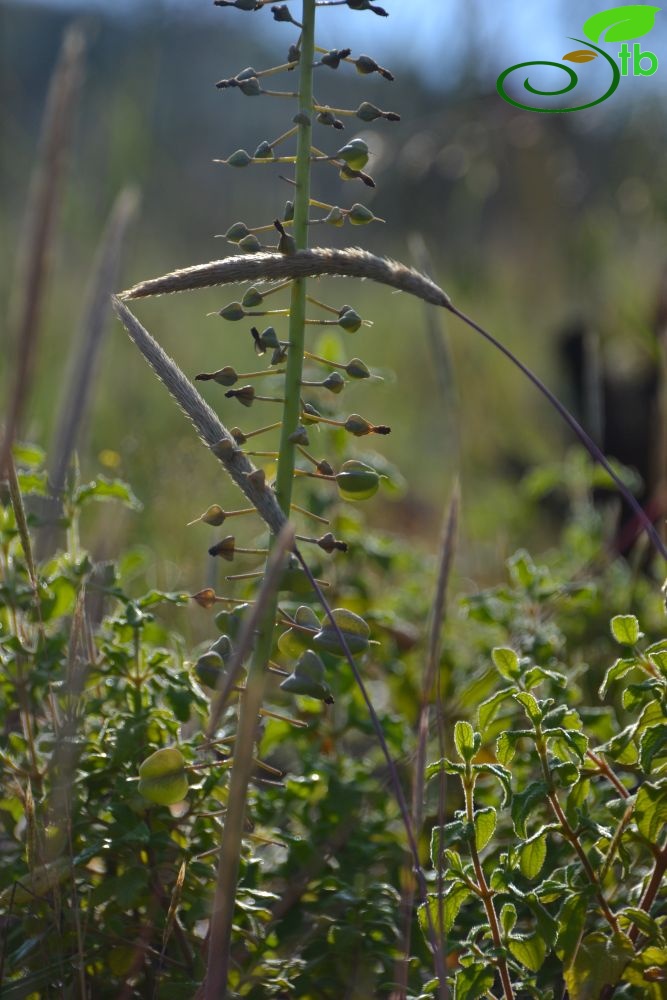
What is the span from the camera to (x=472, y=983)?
1.07 m

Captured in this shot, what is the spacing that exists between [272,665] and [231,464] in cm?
26

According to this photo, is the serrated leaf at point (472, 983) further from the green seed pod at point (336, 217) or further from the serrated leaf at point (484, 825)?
the green seed pod at point (336, 217)

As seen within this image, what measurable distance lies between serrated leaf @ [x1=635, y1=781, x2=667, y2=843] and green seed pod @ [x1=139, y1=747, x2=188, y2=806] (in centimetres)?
48

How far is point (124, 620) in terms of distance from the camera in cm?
137

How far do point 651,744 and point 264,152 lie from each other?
732 mm

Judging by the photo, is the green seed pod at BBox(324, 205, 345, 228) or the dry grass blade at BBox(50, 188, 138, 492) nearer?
the green seed pod at BBox(324, 205, 345, 228)

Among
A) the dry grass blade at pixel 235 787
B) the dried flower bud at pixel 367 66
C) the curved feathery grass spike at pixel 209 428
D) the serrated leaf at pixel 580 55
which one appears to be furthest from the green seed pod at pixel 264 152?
the serrated leaf at pixel 580 55

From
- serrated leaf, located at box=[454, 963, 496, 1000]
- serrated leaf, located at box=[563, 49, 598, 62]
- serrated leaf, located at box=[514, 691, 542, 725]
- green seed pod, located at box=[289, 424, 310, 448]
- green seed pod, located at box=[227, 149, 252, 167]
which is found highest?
serrated leaf, located at box=[563, 49, 598, 62]

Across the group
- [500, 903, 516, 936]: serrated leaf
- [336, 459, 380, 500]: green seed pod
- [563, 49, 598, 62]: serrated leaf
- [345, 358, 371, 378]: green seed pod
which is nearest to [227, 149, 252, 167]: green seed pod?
[345, 358, 371, 378]: green seed pod

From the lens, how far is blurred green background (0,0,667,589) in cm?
323

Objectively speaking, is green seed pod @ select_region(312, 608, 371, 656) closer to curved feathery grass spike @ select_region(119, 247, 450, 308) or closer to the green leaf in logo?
curved feathery grass spike @ select_region(119, 247, 450, 308)

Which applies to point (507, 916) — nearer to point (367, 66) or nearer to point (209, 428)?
point (209, 428)

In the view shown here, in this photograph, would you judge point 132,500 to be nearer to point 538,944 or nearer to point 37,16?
point 538,944

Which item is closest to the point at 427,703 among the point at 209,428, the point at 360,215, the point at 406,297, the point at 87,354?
the point at 209,428
